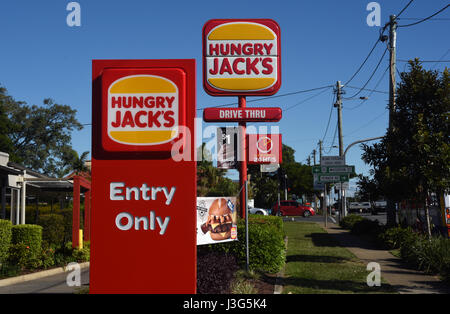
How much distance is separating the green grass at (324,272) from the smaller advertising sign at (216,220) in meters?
1.68

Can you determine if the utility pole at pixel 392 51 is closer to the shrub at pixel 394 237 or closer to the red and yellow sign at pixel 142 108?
the shrub at pixel 394 237

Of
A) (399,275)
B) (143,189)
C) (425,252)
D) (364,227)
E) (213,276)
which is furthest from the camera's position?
(364,227)

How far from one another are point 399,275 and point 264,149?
36.2 m

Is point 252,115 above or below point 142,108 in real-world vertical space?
above

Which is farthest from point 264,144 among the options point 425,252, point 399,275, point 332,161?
point 399,275

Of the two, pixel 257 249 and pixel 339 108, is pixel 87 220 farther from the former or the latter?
pixel 339 108

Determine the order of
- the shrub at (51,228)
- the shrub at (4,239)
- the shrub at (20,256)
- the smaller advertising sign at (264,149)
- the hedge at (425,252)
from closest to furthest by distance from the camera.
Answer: the hedge at (425,252), the shrub at (4,239), the shrub at (20,256), the shrub at (51,228), the smaller advertising sign at (264,149)

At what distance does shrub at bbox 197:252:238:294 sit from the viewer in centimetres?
815

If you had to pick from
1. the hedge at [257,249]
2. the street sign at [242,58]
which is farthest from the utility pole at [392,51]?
the hedge at [257,249]

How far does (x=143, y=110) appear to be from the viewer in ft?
16.1

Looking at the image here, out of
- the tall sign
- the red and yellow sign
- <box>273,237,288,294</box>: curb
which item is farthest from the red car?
the red and yellow sign

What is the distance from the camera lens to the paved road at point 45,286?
11.2 metres

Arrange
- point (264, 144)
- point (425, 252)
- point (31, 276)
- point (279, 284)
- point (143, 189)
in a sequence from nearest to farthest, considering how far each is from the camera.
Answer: point (143, 189), point (279, 284), point (425, 252), point (31, 276), point (264, 144)
